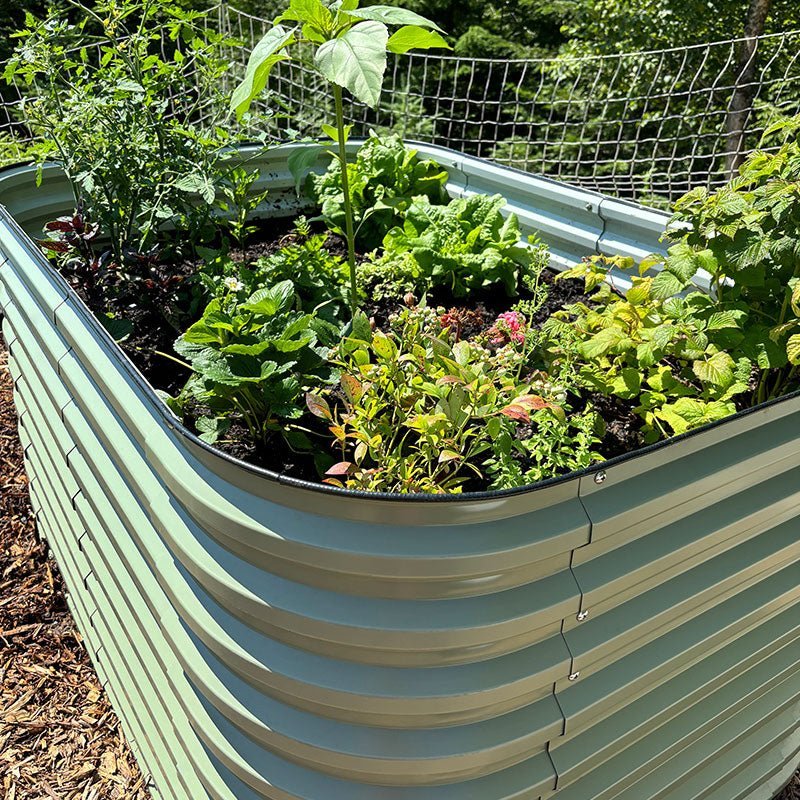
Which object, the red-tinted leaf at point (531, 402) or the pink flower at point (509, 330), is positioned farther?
the pink flower at point (509, 330)

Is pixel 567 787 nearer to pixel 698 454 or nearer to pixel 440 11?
pixel 698 454

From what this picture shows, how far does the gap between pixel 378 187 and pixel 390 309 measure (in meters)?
0.53

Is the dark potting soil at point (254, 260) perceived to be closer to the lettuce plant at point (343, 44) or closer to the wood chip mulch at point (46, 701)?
the lettuce plant at point (343, 44)

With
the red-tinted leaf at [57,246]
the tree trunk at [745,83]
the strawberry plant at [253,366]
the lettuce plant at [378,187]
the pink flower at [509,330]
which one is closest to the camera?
the strawberry plant at [253,366]

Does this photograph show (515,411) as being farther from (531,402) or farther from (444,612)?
(444,612)

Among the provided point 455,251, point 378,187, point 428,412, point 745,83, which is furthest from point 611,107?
point 428,412

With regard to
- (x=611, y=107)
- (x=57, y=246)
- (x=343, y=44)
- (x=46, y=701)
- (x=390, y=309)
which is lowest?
(x=46, y=701)

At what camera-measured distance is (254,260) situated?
2.44m

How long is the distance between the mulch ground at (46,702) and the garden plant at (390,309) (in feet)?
4.02

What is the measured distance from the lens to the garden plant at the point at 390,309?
1.41 meters

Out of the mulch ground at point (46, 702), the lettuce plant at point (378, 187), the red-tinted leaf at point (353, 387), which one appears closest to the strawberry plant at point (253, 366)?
the red-tinted leaf at point (353, 387)

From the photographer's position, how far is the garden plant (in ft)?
4.63

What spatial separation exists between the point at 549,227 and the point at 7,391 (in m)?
2.71

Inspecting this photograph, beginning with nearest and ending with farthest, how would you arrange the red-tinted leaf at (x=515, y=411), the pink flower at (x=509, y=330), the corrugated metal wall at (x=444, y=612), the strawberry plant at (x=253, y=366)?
the corrugated metal wall at (x=444, y=612) → the red-tinted leaf at (x=515, y=411) → the strawberry plant at (x=253, y=366) → the pink flower at (x=509, y=330)
